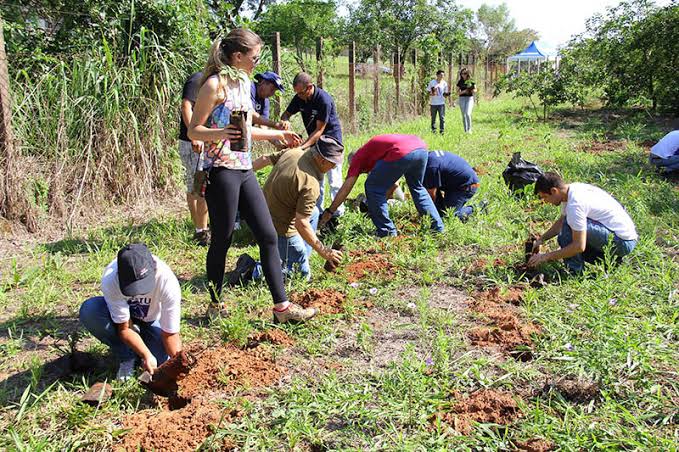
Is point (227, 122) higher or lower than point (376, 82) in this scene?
lower

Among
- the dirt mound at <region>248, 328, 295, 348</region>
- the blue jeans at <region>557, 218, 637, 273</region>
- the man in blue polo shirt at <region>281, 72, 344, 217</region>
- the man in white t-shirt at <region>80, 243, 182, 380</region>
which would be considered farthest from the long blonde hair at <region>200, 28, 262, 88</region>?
the blue jeans at <region>557, 218, 637, 273</region>

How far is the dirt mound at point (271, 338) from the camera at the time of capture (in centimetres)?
326

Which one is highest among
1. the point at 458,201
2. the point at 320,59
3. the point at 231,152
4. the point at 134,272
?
the point at 320,59

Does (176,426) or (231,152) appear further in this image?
(231,152)

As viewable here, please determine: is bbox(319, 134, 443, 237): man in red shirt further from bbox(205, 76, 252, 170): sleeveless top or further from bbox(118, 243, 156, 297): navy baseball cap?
bbox(118, 243, 156, 297): navy baseball cap

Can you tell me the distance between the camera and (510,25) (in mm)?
72875

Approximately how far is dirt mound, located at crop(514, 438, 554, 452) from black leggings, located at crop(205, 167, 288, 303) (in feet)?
5.26

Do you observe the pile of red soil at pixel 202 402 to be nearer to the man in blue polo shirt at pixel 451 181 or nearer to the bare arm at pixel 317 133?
the bare arm at pixel 317 133

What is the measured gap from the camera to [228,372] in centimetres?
295

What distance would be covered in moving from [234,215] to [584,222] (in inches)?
97.7

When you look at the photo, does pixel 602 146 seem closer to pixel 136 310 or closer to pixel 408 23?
pixel 136 310

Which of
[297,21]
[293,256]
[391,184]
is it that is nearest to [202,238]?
[293,256]

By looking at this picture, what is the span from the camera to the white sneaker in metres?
2.88

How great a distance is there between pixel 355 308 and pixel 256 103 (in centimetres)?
262
